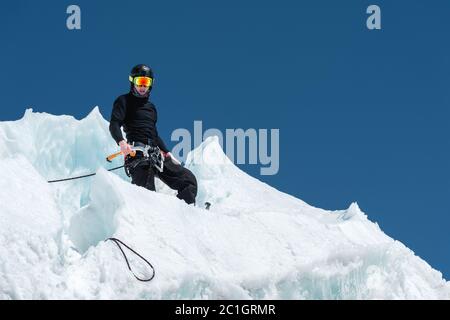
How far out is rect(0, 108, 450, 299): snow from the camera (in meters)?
6.13

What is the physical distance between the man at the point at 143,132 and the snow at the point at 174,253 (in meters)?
0.94

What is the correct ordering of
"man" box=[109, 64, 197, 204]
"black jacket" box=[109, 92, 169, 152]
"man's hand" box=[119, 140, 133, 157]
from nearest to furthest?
"man's hand" box=[119, 140, 133, 157] → "man" box=[109, 64, 197, 204] → "black jacket" box=[109, 92, 169, 152]

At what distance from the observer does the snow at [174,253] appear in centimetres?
613

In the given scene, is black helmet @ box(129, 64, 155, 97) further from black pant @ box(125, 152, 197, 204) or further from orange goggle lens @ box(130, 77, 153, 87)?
black pant @ box(125, 152, 197, 204)

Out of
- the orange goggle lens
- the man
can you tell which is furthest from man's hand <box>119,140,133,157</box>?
Answer: the orange goggle lens

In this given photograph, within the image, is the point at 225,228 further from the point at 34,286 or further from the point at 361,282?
the point at 34,286

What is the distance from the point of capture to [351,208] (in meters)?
14.3

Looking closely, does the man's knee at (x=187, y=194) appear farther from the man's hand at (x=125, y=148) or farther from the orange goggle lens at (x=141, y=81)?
the orange goggle lens at (x=141, y=81)

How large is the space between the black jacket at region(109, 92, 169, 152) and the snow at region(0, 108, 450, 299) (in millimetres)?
1247

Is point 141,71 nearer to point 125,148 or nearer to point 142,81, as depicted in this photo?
point 142,81

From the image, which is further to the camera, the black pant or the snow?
the black pant
